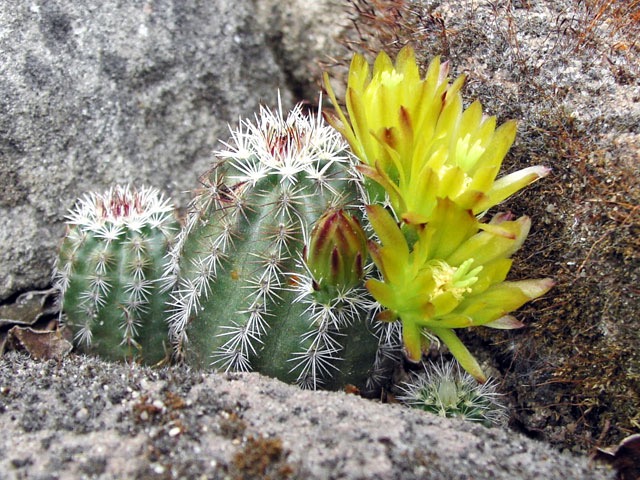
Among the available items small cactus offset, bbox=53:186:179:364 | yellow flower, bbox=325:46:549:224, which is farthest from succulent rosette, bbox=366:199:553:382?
small cactus offset, bbox=53:186:179:364

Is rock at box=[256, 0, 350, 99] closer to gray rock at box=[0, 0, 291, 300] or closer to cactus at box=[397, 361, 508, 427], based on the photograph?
gray rock at box=[0, 0, 291, 300]

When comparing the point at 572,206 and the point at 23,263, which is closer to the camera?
the point at 572,206

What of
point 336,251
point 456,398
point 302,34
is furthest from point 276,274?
point 302,34

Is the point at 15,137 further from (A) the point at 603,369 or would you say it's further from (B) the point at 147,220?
(A) the point at 603,369

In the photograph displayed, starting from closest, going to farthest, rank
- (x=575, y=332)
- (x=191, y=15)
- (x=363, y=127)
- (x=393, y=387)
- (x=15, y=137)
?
(x=363, y=127) → (x=575, y=332) → (x=393, y=387) → (x=15, y=137) → (x=191, y=15)

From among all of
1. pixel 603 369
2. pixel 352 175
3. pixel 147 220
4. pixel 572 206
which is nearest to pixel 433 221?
pixel 352 175

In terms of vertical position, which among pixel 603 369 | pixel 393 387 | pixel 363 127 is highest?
pixel 363 127

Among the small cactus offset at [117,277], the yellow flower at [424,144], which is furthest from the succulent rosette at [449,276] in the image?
the small cactus offset at [117,277]

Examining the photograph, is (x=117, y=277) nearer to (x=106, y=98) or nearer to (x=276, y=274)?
(x=276, y=274)
